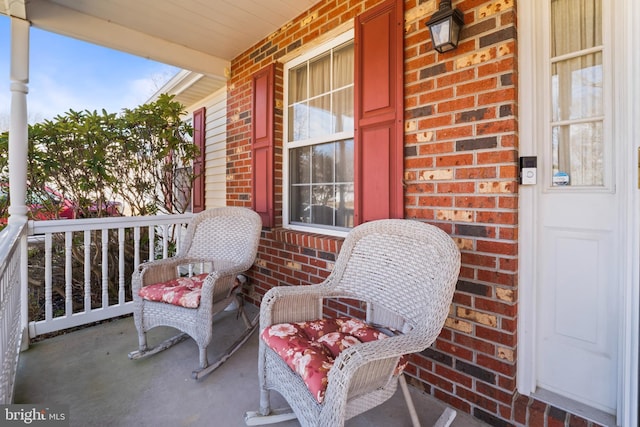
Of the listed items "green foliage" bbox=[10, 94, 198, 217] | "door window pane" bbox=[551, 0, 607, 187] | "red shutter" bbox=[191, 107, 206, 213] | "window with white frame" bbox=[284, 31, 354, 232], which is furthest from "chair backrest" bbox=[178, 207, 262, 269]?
"door window pane" bbox=[551, 0, 607, 187]

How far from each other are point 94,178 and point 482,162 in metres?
3.73

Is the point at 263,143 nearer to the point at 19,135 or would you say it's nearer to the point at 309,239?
the point at 309,239

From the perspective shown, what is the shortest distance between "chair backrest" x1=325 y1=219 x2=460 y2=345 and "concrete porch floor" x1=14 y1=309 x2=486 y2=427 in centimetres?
58

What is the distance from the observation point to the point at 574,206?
1.42 m

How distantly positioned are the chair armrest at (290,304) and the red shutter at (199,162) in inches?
126

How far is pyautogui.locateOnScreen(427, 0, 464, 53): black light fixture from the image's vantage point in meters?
1.54

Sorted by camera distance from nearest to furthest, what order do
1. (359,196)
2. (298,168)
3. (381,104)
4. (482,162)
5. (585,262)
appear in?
(585,262)
(482,162)
(381,104)
(359,196)
(298,168)

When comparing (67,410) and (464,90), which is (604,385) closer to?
(464,90)

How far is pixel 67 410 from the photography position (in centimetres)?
163

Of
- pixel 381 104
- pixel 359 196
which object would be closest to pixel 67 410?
pixel 359 196

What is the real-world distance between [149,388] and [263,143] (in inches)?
85.5

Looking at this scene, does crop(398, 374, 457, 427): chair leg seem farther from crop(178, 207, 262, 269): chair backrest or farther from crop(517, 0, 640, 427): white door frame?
crop(178, 207, 262, 269): chair backrest

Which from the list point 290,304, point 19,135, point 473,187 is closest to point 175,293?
point 290,304

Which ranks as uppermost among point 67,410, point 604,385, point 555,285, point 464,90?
point 464,90
